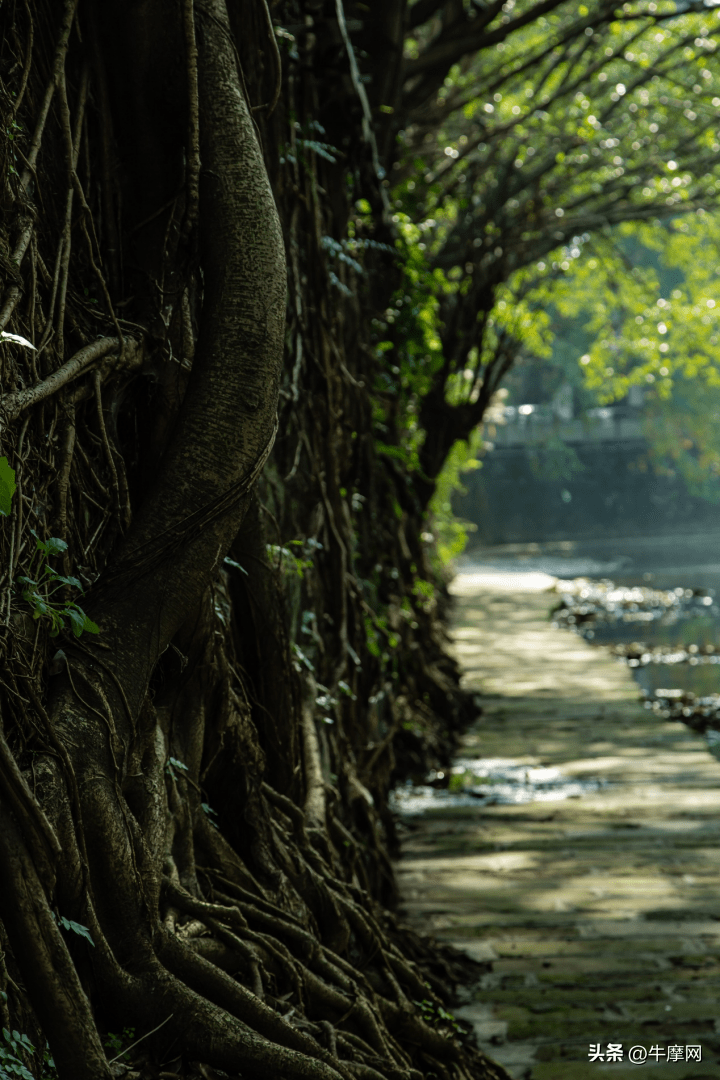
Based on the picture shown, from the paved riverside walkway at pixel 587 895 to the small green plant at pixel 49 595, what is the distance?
181cm

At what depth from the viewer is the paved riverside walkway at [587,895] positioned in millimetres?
3150

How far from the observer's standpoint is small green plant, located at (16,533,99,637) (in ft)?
6.69

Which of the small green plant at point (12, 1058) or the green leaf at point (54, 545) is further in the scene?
the green leaf at point (54, 545)

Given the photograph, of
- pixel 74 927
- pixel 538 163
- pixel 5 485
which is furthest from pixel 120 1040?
pixel 538 163

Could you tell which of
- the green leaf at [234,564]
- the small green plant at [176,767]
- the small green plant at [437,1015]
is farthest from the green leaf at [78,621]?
the small green plant at [437,1015]

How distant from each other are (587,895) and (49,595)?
2.79 m

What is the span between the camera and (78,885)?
2.02m

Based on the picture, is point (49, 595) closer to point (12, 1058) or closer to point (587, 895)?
point (12, 1058)

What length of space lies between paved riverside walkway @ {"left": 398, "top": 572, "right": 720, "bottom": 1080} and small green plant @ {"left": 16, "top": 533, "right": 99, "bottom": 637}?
181 centimetres

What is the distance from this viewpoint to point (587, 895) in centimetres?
418

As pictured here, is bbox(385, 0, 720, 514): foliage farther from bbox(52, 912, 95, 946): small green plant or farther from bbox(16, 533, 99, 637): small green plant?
bbox(52, 912, 95, 946): small green plant

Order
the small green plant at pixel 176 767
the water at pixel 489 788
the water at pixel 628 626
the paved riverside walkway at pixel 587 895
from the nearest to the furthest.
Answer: the small green plant at pixel 176 767 < the paved riverside walkway at pixel 587 895 < the water at pixel 489 788 < the water at pixel 628 626

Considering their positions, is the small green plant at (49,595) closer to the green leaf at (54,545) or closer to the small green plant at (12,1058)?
the green leaf at (54,545)

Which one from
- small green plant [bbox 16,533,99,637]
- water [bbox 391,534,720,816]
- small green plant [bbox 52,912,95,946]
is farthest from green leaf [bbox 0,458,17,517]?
water [bbox 391,534,720,816]
